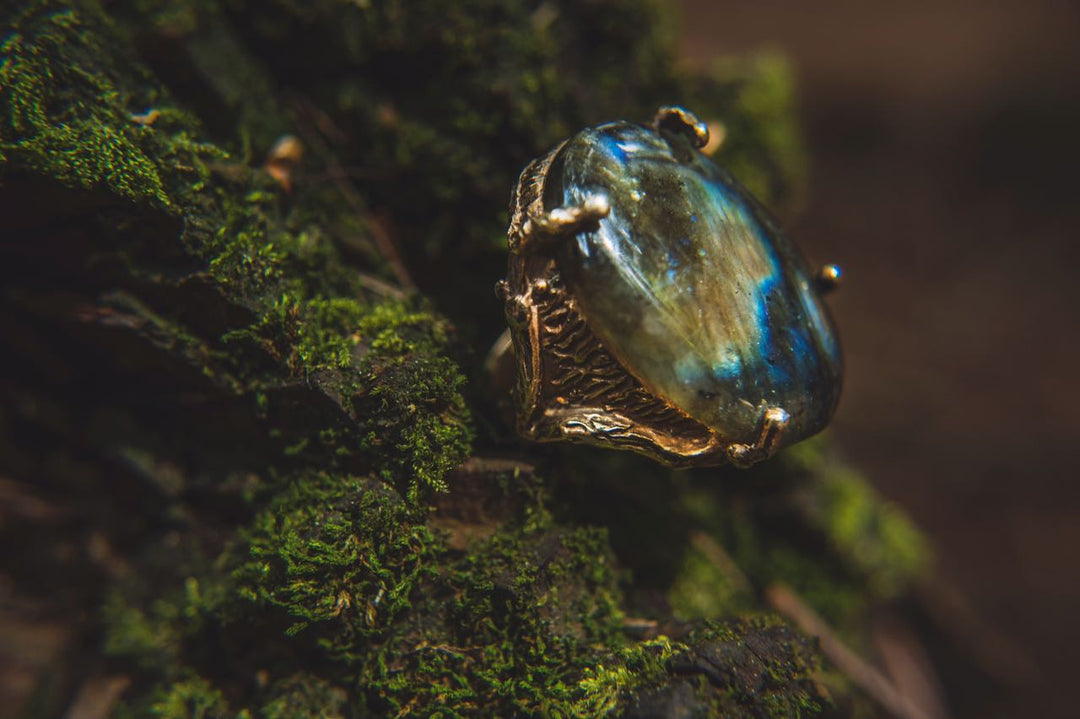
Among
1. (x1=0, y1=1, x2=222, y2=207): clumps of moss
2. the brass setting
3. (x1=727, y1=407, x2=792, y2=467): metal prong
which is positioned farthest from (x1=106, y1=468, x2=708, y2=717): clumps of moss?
(x1=0, y1=1, x2=222, y2=207): clumps of moss

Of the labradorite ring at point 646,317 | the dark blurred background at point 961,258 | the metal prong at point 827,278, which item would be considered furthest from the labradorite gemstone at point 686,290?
the dark blurred background at point 961,258

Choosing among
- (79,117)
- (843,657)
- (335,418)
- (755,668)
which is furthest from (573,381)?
(843,657)

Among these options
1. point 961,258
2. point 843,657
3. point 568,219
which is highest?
point 568,219

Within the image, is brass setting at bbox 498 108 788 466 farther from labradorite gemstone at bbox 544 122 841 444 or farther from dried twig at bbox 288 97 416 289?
dried twig at bbox 288 97 416 289

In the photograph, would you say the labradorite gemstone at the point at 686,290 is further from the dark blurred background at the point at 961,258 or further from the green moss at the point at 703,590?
the dark blurred background at the point at 961,258

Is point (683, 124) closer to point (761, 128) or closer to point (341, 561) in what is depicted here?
point (761, 128)
